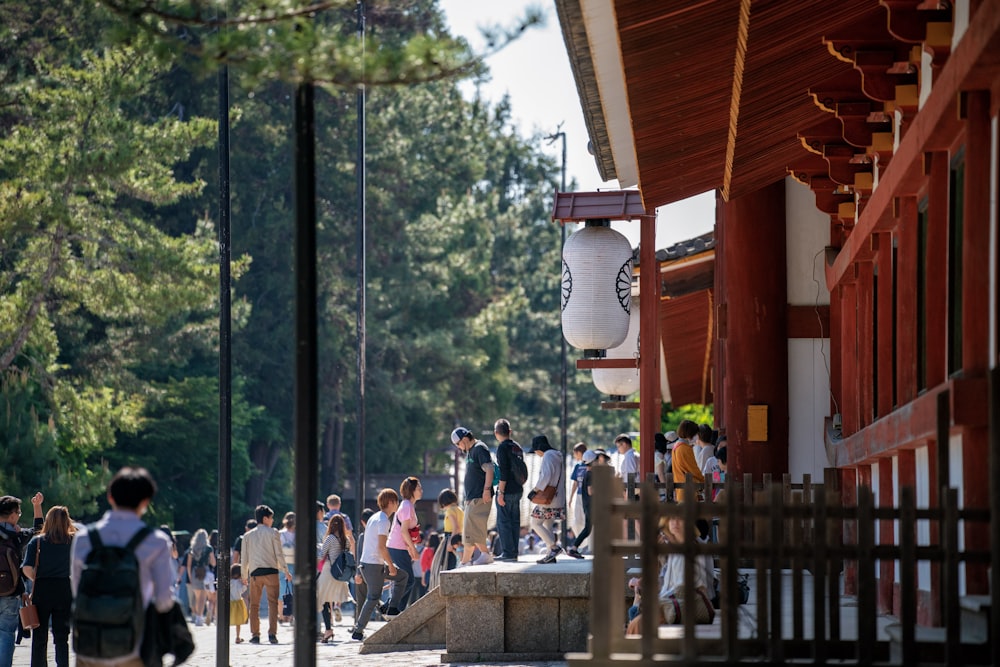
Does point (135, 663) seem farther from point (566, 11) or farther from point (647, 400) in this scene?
point (647, 400)

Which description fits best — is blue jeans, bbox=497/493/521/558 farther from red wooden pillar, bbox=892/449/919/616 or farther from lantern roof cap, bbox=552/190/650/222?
red wooden pillar, bbox=892/449/919/616

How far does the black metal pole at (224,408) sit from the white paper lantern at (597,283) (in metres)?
4.33

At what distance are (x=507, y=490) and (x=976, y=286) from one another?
28.6ft

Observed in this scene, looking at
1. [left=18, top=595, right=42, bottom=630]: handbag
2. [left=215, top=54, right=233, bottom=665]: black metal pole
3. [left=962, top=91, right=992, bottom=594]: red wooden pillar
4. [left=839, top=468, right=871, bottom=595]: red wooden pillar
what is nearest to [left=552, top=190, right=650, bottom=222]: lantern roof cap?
[left=215, top=54, right=233, bottom=665]: black metal pole

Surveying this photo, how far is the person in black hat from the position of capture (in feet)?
49.7

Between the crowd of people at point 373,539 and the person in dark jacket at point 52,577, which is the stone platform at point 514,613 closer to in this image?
the crowd of people at point 373,539

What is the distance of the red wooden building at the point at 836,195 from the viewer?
6.71 m

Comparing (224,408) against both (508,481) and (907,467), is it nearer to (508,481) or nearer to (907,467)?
(508,481)

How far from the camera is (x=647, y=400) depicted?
1791cm

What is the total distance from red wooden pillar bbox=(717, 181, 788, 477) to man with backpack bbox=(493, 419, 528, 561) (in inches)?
86.9

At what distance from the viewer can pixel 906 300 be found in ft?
29.4

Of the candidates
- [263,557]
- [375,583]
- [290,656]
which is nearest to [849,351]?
[375,583]

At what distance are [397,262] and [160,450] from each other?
11.5 meters

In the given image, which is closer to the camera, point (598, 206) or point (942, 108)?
point (942, 108)
